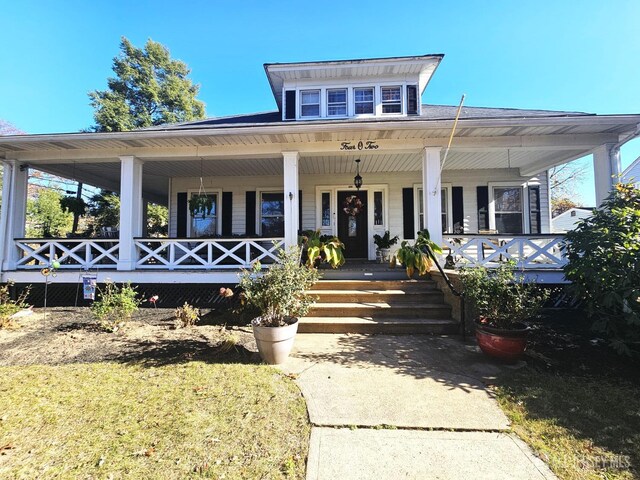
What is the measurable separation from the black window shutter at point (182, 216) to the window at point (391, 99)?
273 inches

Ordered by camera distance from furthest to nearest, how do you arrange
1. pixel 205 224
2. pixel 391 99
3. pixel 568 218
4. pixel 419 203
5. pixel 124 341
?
→ pixel 568 218, pixel 205 224, pixel 419 203, pixel 391 99, pixel 124 341

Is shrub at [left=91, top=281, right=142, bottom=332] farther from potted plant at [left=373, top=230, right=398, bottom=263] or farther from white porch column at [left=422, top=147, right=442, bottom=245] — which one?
potted plant at [left=373, top=230, right=398, bottom=263]

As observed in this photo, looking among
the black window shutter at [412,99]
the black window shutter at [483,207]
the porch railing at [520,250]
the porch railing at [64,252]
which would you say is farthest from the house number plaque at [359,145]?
the porch railing at [64,252]

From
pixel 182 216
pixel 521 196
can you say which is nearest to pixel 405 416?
pixel 521 196

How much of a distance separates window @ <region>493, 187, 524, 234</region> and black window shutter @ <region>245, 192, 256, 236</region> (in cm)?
748

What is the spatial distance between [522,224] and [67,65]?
86.6ft

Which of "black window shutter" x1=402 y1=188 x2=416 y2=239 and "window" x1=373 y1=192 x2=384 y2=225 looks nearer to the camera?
"black window shutter" x1=402 y1=188 x2=416 y2=239

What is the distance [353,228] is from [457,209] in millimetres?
3196

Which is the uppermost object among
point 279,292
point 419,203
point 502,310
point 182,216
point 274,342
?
point 419,203

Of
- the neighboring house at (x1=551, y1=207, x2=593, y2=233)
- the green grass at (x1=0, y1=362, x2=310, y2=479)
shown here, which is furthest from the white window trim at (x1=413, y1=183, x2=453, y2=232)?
the neighboring house at (x1=551, y1=207, x2=593, y2=233)

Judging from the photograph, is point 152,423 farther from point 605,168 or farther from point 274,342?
point 605,168

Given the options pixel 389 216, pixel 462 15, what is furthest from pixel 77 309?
pixel 462 15

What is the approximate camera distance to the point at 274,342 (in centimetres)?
361

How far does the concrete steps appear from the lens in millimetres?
4883
